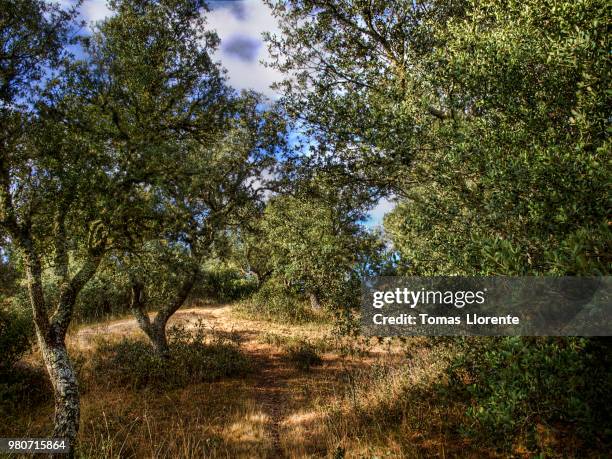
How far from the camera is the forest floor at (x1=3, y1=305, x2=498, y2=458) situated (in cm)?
690

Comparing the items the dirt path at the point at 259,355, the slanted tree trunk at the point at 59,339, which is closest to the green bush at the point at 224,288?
the dirt path at the point at 259,355

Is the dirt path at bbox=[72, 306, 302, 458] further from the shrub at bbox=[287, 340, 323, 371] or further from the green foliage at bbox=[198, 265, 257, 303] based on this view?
the green foliage at bbox=[198, 265, 257, 303]

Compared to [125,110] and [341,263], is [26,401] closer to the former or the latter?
[125,110]

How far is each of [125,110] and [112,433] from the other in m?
8.00

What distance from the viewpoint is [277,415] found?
9766mm

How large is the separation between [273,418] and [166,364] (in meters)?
5.37

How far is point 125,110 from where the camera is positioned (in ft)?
27.9

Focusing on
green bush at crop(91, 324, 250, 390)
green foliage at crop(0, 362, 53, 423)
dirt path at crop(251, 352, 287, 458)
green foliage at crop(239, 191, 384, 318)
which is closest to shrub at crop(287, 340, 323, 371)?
dirt path at crop(251, 352, 287, 458)

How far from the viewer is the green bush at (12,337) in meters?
10.3

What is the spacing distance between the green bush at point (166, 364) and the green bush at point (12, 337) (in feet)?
7.88

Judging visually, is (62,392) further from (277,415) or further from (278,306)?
(278,306)

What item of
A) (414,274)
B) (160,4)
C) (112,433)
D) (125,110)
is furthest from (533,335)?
(160,4)

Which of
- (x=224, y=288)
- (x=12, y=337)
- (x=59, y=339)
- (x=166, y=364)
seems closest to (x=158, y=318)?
(x=166, y=364)

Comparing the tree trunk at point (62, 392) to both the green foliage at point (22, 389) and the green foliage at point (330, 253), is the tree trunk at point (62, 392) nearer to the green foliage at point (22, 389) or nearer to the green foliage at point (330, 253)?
the green foliage at point (22, 389)
